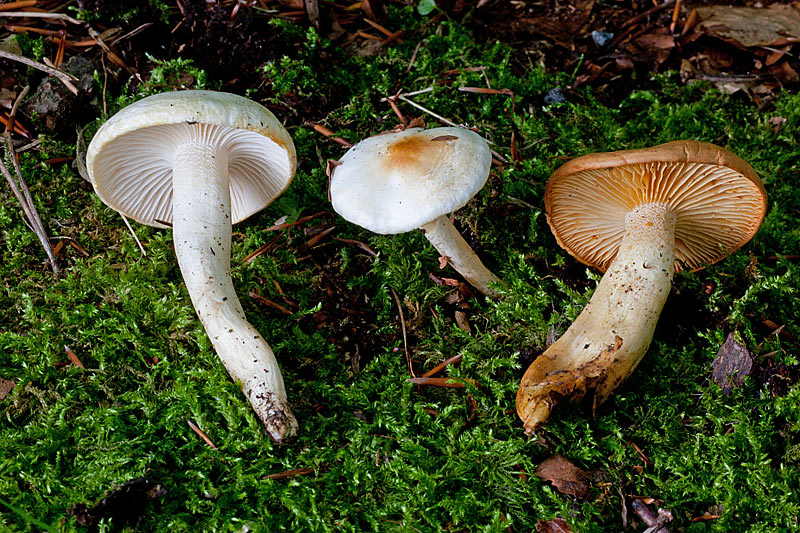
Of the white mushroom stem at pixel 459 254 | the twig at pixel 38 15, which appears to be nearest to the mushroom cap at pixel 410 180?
the white mushroom stem at pixel 459 254

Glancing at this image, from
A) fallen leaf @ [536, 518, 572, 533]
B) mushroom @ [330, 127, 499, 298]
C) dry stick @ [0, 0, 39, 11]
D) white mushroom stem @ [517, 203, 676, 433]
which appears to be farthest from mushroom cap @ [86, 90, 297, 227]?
fallen leaf @ [536, 518, 572, 533]

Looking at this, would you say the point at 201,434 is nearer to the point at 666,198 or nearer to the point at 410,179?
Result: the point at 410,179

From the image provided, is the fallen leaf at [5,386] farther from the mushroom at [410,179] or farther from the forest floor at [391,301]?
the mushroom at [410,179]

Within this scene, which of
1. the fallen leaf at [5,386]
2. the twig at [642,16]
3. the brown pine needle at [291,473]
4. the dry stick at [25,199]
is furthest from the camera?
the twig at [642,16]

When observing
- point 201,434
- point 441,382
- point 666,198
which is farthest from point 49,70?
point 666,198

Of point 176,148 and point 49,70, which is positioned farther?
point 49,70
